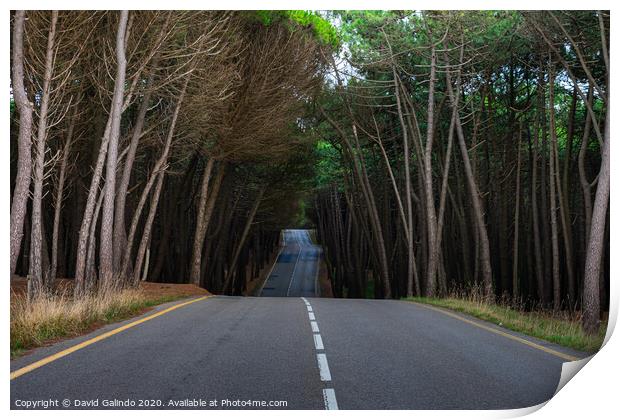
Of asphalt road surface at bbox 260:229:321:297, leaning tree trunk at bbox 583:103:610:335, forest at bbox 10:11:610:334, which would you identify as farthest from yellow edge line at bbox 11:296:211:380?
asphalt road surface at bbox 260:229:321:297

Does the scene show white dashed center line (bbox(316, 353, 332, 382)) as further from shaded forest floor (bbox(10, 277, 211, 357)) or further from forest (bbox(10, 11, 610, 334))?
forest (bbox(10, 11, 610, 334))

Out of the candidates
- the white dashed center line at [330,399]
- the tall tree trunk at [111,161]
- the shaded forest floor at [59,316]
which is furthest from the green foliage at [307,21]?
the white dashed center line at [330,399]

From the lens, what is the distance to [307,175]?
31.5 m

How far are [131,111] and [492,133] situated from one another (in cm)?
1411

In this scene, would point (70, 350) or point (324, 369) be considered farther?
point (70, 350)

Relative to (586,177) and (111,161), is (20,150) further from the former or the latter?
(586,177)

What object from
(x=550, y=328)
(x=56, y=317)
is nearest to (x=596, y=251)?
(x=550, y=328)

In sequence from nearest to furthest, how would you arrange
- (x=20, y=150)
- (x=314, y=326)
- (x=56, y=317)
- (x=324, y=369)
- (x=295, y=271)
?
(x=324, y=369)
(x=56, y=317)
(x=20, y=150)
(x=314, y=326)
(x=295, y=271)

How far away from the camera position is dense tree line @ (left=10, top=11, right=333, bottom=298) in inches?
458

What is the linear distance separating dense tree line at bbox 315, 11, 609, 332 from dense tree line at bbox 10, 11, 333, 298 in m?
2.49

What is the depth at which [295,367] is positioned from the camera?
599 cm

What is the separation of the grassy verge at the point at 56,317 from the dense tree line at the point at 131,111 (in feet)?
A: 3.58

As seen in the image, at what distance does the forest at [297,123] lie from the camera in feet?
38.7

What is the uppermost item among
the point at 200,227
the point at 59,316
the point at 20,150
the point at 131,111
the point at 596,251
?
the point at 131,111
